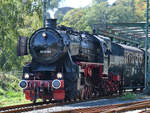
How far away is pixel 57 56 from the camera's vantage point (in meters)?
14.3

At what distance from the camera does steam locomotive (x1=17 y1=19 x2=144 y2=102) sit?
14.0 metres

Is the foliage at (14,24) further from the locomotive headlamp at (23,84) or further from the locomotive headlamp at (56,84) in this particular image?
the locomotive headlamp at (56,84)

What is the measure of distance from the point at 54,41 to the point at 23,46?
198 centimetres

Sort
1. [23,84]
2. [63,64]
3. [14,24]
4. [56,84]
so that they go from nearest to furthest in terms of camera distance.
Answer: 1. [56,84]
2. [23,84]
3. [63,64]
4. [14,24]

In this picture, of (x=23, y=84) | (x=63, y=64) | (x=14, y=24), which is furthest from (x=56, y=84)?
(x=14, y=24)

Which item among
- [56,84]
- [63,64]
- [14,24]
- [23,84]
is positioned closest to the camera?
[56,84]

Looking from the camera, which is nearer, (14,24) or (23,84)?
(23,84)

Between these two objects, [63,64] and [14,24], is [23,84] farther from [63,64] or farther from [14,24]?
[14,24]

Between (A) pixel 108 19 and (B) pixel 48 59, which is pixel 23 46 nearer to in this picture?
(B) pixel 48 59

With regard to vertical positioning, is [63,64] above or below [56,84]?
above

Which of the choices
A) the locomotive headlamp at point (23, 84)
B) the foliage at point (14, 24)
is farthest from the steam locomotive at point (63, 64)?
the foliage at point (14, 24)

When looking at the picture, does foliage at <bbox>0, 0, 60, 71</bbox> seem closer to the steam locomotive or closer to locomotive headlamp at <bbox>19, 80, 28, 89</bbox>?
the steam locomotive

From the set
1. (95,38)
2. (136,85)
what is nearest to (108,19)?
(136,85)

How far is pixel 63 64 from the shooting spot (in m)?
14.5
